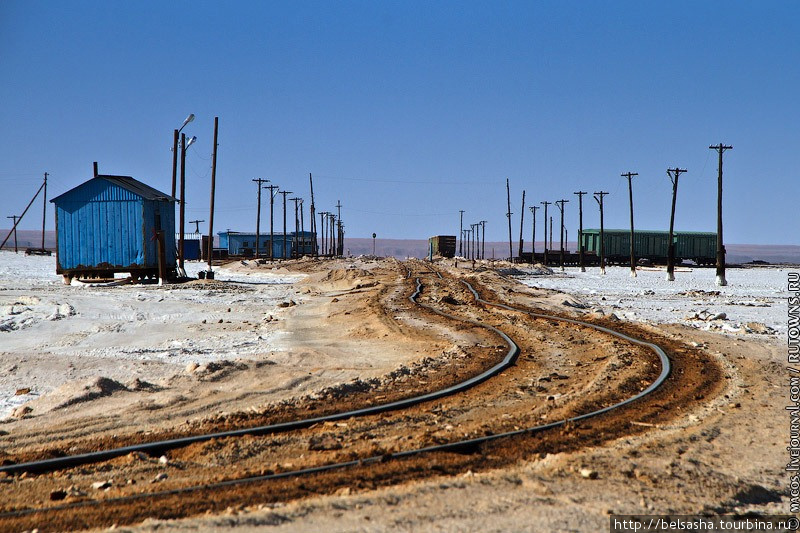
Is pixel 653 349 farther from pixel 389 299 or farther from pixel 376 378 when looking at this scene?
pixel 389 299

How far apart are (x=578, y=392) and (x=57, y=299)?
59.2 ft

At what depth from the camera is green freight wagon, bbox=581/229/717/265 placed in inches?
3159

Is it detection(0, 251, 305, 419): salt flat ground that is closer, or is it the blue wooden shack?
detection(0, 251, 305, 419): salt flat ground

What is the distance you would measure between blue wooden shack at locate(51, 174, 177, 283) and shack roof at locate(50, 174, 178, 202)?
1.7 inches

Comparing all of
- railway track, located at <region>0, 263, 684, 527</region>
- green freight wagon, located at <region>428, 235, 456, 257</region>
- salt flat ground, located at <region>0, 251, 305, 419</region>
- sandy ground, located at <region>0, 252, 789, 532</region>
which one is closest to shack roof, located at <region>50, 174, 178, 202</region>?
salt flat ground, located at <region>0, 251, 305, 419</region>

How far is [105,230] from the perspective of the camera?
106 ft

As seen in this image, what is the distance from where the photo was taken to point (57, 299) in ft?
72.8

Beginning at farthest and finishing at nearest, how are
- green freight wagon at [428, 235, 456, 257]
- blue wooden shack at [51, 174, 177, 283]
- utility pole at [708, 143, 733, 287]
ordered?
green freight wagon at [428, 235, 456, 257], utility pole at [708, 143, 733, 287], blue wooden shack at [51, 174, 177, 283]

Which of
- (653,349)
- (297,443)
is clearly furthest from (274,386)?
(653,349)

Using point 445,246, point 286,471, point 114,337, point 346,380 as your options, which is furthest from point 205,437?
point 445,246

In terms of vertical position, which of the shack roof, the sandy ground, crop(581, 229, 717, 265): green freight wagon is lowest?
the sandy ground

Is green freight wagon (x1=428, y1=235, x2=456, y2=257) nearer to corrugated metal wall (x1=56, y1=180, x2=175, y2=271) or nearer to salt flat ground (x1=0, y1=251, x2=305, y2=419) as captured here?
corrugated metal wall (x1=56, y1=180, x2=175, y2=271)

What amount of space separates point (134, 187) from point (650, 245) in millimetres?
62046

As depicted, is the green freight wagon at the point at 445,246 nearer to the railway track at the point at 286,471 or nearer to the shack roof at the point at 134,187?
the shack roof at the point at 134,187
